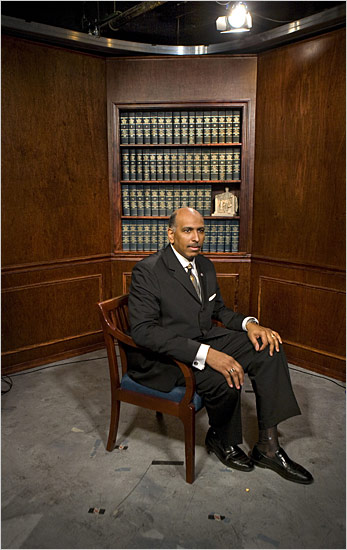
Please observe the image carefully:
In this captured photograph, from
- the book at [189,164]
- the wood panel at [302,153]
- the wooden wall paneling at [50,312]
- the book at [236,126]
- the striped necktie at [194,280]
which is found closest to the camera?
the striped necktie at [194,280]

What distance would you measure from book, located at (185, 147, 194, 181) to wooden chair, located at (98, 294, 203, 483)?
6.45ft

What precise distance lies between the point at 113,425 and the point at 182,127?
8.92ft

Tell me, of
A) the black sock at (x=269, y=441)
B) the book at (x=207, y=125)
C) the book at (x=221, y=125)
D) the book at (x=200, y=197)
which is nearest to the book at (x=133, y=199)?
the book at (x=200, y=197)

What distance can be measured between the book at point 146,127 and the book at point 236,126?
0.76 meters

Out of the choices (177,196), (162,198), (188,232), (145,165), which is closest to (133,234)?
(162,198)

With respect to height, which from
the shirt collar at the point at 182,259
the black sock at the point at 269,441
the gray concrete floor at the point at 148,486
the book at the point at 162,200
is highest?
the book at the point at 162,200

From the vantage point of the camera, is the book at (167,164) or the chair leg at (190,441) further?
the book at (167,164)

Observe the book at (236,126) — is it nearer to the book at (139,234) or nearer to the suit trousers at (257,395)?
the book at (139,234)

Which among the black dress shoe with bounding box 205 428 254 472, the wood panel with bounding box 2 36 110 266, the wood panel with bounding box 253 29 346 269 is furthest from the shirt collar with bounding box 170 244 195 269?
the wood panel with bounding box 2 36 110 266

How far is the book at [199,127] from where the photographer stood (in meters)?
4.10

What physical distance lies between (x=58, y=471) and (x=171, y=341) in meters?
0.94

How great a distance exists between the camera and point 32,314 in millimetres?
3840

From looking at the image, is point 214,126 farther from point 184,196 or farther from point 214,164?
point 184,196

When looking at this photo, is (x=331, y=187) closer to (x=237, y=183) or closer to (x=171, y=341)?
(x=237, y=183)
